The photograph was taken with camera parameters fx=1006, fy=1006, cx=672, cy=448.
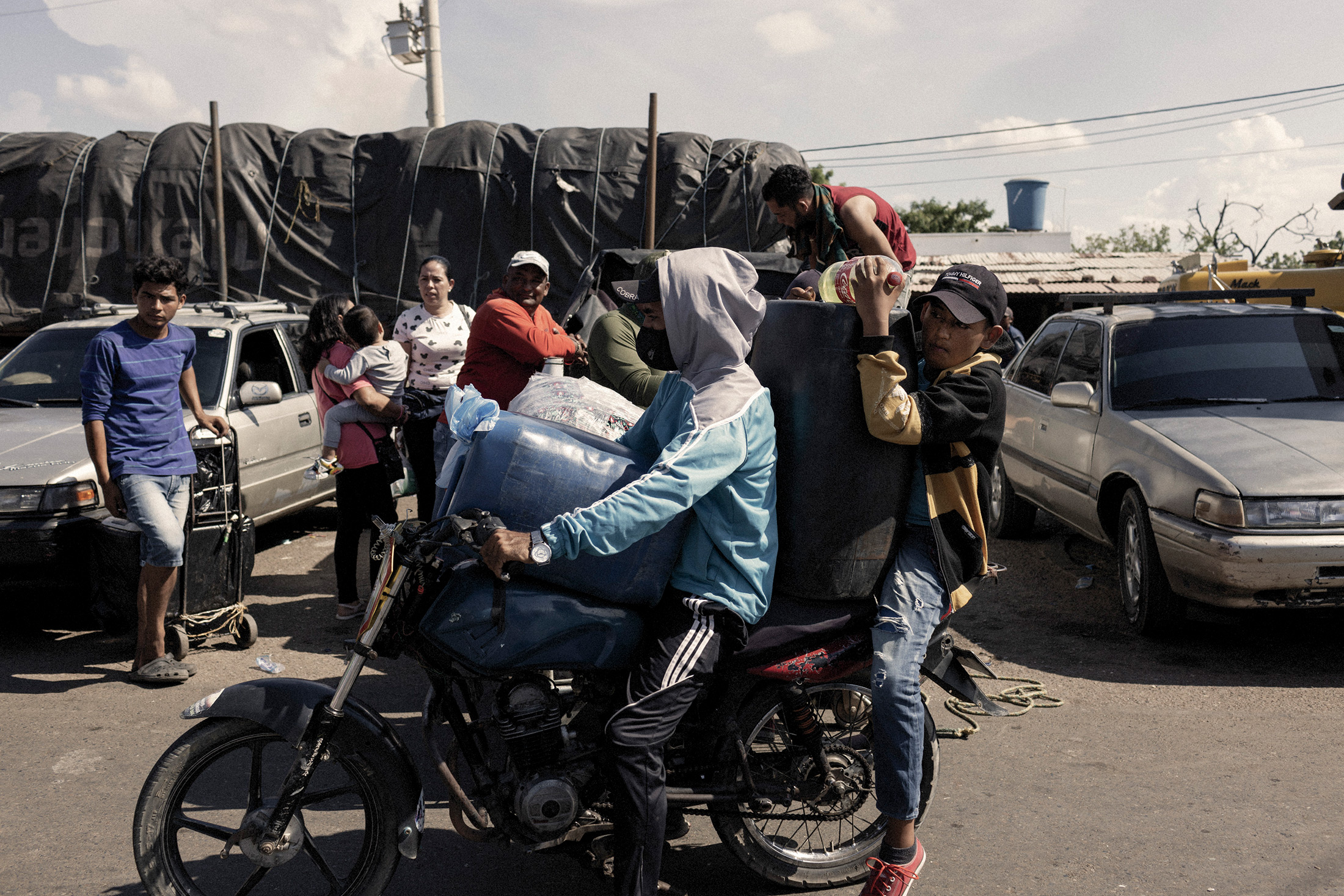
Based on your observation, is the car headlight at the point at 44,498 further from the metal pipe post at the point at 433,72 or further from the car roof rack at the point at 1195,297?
the metal pipe post at the point at 433,72

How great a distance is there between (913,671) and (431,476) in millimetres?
3837

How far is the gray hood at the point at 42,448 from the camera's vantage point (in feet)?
17.6

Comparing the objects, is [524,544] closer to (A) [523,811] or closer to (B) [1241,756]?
(A) [523,811]

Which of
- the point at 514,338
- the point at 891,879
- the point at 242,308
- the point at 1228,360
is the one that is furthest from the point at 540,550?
the point at 242,308

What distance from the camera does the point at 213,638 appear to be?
5727 mm

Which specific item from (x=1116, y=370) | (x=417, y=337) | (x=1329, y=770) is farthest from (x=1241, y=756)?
(x=417, y=337)

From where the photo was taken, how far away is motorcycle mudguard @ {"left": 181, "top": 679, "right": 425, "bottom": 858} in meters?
2.70

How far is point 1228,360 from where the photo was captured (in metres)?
6.40

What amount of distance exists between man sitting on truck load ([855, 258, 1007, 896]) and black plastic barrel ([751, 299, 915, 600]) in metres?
0.06

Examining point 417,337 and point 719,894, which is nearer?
point 719,894

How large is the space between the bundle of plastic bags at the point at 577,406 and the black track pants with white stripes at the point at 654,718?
687 millimetres

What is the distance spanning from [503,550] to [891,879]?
1490mm

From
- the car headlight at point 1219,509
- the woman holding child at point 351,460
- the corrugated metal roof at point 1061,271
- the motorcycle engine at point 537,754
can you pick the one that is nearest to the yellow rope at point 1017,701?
the car headlight at point 1219,509

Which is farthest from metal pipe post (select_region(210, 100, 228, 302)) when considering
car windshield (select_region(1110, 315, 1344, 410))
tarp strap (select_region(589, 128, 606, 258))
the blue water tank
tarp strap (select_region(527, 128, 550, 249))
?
the blue water tank
